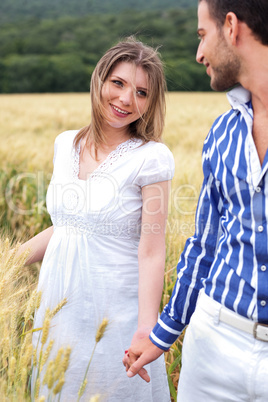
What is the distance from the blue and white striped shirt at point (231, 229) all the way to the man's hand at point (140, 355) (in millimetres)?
33

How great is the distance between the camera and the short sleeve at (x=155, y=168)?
123 centimetres

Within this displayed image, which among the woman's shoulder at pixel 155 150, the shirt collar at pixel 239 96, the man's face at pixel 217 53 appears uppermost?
the man's face at pixel 217 53

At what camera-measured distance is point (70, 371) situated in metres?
1.24

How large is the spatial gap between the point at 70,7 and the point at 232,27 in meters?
45.5

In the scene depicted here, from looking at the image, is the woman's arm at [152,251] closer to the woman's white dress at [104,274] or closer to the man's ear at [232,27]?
the woman's white dress at [104,274]

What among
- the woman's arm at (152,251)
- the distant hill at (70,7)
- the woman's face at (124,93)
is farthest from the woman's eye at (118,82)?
the distant hill at (70,7)

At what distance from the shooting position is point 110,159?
1294 millimetres

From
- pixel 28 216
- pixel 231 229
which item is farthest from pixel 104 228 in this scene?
pixel 28 216

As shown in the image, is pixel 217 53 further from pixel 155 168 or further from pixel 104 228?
pixel 104 228

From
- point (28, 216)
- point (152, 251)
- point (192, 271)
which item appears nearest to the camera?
point (192, 271)

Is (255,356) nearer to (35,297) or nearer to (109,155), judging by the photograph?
(35,297)

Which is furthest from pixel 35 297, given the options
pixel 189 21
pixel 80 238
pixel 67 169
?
pixel 189 21

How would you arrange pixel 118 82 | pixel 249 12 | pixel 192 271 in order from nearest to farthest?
pixel 249 12
pixel 192 271
pixel 118 82

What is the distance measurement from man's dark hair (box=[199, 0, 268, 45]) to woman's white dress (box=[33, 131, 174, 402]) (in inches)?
17.4
